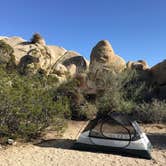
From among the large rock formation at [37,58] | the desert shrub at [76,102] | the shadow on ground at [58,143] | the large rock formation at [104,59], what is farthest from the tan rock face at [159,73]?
the shadow on ground at [58,143]

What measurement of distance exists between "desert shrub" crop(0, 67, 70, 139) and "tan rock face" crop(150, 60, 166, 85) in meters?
9.28

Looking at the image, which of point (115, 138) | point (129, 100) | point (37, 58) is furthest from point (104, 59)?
Result: point (115, 138)

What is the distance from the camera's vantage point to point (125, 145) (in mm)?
6891

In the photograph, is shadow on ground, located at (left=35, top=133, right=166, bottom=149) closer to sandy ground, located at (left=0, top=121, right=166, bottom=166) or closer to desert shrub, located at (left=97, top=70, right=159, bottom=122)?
sandy ground, located at (left=0, top=121, right=166, bottom=166)

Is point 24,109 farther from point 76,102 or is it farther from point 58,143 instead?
point 76,102

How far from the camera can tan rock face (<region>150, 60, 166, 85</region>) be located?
1664 cm

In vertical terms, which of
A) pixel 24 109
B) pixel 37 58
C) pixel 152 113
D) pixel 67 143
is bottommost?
pixel 67 143

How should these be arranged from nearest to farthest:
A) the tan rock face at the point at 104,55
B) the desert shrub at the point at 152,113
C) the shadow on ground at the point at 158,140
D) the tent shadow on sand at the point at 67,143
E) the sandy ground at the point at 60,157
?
the sandy ground at the point at 60,157, the tent shadow on sand at the point at 67,143, the shadow on ground at the point at 158,140, the desert shrub at the point at 152,113, the tan rock face at the point at 104,55

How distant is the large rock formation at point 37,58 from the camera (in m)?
20.6

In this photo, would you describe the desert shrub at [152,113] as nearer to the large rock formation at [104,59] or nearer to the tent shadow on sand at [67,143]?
the tent shadow on sand at [67,143]

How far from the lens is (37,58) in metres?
22.1

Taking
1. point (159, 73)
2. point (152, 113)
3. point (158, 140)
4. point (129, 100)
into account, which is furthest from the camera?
point (159, 73)

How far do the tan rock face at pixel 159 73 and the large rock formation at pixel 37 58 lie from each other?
421 centimetres

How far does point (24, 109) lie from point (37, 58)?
1443 centimetres
